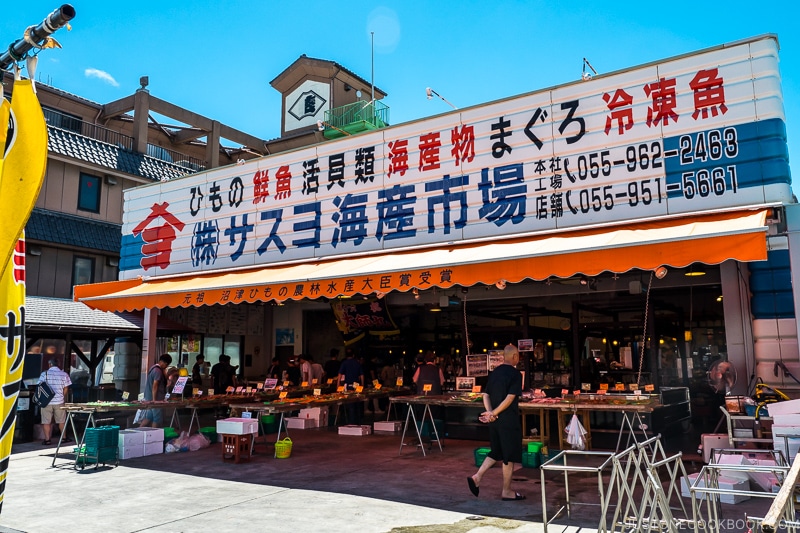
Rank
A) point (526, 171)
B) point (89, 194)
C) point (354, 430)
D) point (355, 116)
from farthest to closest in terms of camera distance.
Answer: point (355, 116) → point (89, 194) → point (354, 430) → point (526, 171)

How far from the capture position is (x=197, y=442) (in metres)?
12.1

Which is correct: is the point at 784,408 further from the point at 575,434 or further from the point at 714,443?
the point at 575,434

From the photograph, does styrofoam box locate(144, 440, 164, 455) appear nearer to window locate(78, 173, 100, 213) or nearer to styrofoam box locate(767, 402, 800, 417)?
styrofoam box locate(767, 402, 800, 417)

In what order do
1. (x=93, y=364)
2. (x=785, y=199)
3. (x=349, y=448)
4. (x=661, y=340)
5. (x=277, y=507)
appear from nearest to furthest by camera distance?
(x=277, y=507), (x=785, y=199), (x=349, y=448), (x=661, y=340), (x=93, y=364)

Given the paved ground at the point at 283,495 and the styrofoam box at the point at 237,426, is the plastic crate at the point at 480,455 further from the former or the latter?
the styrofoam box at the point at 237,426

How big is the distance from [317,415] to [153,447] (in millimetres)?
4730

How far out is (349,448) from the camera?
11.7 meters

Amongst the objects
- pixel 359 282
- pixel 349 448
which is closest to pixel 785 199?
pixel 359 282

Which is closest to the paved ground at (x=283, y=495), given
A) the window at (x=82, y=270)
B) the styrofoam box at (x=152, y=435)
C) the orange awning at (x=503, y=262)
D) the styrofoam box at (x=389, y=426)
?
the styrofoam box at (x=152, y=435)

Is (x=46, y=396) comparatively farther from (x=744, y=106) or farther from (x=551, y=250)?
(x=744, y=106)

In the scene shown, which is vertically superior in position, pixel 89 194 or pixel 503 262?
pixel 89 194

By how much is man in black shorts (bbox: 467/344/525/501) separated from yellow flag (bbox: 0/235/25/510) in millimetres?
5491

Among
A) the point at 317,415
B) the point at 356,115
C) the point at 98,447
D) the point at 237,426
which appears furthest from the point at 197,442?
the point at 356,115

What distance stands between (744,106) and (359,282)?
242 inches
